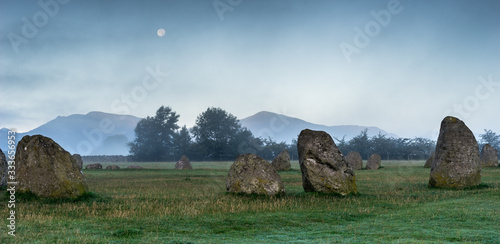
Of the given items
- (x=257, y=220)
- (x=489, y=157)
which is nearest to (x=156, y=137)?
(x=489, y=157)

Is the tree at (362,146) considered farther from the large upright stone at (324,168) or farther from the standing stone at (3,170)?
the standing stone at (3,170)

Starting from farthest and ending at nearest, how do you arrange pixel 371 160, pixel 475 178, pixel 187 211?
pixel 371 160
pixel 475 178
pixel 187 211

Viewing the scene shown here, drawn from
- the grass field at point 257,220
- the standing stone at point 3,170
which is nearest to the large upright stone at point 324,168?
the grass field at point 257,220

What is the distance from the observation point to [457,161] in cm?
2083

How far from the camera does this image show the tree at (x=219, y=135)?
94312mm

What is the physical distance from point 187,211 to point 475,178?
50.4 ft

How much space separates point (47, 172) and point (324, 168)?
11.3 m

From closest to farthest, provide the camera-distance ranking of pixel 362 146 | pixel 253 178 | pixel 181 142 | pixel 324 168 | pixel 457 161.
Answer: pixel 253 178 < pixel 324 168 < pixel 457 161 < pixel 362 146 < pixel 181 142

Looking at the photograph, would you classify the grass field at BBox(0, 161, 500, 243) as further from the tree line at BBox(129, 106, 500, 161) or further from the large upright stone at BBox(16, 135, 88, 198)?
the tree line at BBox(129, 106, 500, 161)

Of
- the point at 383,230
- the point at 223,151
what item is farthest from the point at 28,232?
the point at 223,151

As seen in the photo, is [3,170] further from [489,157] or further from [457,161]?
[489,157]

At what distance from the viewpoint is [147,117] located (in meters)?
110

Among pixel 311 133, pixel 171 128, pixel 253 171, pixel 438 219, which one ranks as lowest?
pixel 438 219

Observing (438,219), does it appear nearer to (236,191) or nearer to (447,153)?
(236,191)
